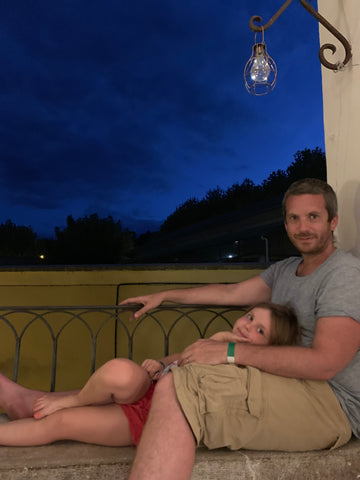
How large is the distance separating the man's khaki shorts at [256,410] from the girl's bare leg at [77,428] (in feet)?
1.16

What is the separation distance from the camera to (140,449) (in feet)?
3.61

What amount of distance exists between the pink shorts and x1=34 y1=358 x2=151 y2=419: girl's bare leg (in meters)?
0.03

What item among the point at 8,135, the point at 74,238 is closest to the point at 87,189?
the point at 8,135

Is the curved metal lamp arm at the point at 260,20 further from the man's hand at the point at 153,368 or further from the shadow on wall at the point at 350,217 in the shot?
the man's hand at the point at 153,368

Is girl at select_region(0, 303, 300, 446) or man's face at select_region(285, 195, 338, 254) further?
man's face at select_region(285, 195, 338, 254)

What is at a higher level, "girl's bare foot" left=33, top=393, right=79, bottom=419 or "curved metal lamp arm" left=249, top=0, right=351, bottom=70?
"curved metal lamp arm" left=249, top=0, right=351, bottom=70

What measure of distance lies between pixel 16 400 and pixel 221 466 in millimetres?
978

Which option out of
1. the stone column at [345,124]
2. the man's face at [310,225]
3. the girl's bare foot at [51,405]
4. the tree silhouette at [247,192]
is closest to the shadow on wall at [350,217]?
the stone column at [345,124]

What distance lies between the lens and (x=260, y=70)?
1.99 meters

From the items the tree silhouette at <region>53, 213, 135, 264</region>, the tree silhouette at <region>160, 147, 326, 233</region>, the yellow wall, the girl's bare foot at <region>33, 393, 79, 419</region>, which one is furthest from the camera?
the tree silhouette at <region>53, 213, 135, 264</region>

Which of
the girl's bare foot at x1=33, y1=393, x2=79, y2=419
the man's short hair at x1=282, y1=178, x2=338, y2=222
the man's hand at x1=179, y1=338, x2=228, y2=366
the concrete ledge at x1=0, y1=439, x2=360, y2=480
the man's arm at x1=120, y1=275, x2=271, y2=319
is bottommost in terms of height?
the concrete ledge at x1=0, y1=439, x2=360, y2=480

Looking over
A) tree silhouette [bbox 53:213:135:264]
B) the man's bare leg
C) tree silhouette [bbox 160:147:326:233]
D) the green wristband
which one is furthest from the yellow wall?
tree silhouette [bbox 53:213:135:264]

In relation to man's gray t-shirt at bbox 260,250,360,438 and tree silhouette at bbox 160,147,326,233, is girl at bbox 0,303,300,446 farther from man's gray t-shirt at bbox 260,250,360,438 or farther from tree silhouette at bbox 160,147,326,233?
tree silhouette at bbox 160,147,326,233

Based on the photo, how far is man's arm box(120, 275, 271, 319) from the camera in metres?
1.96
